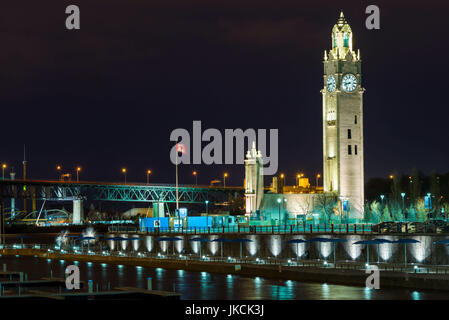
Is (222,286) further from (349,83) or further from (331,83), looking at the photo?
(349,83)

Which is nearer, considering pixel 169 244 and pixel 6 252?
pixel 169 244

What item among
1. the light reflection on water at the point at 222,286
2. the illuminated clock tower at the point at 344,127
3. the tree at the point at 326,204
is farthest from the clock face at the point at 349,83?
the light reflection on water at the point at 222,286

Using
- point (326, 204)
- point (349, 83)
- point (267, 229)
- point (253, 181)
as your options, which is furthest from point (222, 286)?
point (349, 83)

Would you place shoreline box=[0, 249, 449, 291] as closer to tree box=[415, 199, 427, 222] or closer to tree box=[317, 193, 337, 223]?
tree box=[415, 199, 427, 222]

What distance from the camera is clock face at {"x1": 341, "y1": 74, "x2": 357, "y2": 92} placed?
12519cm

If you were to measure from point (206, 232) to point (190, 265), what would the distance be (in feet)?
89.0

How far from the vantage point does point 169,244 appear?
97.9m

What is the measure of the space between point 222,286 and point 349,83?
75.0m

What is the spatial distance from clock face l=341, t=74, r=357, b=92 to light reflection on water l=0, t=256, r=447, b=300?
2353 inches

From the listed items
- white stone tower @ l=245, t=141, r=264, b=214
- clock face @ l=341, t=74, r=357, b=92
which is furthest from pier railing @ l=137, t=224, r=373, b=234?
clock face @ l=341, t=74, r=357, b=92

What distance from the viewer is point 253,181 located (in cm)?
12244

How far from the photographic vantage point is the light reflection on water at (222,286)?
48.5 m
